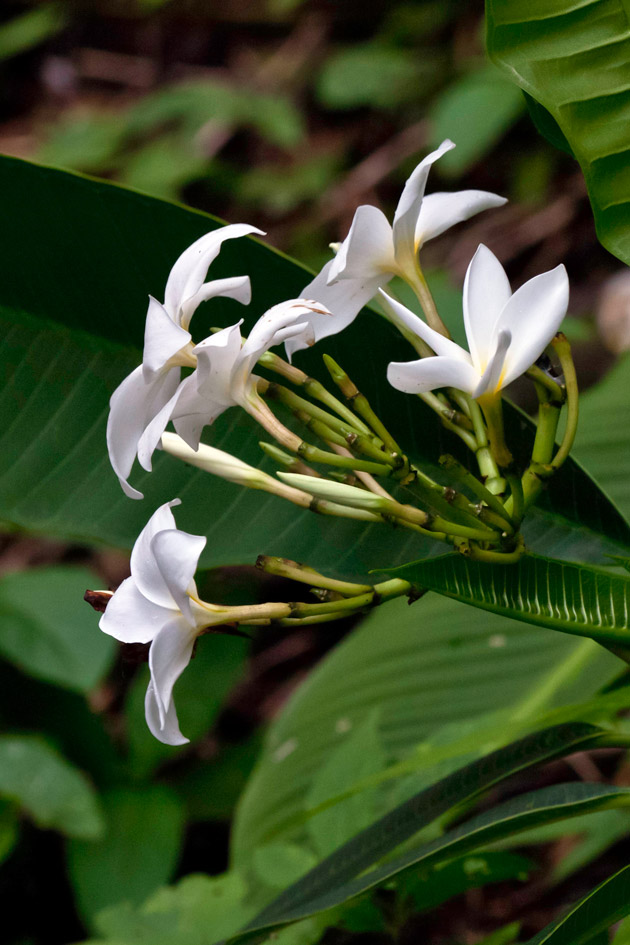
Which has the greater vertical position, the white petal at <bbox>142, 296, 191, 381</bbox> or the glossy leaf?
the white petal at <bbox>142, 296, 191, 381</bbox>

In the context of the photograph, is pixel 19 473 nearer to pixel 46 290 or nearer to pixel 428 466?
pixel 46 290

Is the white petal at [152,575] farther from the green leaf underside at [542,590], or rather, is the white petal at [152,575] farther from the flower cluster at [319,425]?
the green leaf underside at [542,590]

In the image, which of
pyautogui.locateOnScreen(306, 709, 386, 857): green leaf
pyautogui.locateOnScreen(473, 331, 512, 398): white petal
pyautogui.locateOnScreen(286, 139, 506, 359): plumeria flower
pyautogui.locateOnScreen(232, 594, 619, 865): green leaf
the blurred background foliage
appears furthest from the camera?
the blurred background foliage

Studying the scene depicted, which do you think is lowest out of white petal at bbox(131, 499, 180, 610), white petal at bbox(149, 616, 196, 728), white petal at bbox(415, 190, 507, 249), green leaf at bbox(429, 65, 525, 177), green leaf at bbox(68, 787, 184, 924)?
green leaf at bbox(68, 787, 184, 924)

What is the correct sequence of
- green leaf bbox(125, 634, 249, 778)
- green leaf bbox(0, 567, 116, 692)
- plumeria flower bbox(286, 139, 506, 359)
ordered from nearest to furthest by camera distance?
1. plumeria flower bbox(286, 139, 506, 359)
2. green leaf bbox(0, 567, 116, 692)
3. green leaf bbox(125, 634, 249, 778)

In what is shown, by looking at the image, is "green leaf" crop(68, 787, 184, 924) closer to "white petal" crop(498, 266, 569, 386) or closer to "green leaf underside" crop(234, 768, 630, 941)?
"green leaf underside" crop(234, 768, 630, 941)

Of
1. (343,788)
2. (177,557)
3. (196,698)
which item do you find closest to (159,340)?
(177,557)

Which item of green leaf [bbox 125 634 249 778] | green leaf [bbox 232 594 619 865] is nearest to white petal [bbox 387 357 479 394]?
green leaf [bbox 232 594 619 865]

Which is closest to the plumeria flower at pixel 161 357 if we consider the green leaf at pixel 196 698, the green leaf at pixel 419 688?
the green leaf at pixel 419 688
